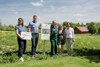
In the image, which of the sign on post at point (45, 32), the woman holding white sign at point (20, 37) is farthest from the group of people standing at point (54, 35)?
the sign on post at point (45, 32)

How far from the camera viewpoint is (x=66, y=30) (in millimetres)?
16781

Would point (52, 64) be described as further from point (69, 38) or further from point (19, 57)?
point (69, 38)

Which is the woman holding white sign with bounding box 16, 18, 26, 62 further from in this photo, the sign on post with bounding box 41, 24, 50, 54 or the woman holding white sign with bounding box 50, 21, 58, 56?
the woman holding white sign with bounding box 50, 21, 58, 56

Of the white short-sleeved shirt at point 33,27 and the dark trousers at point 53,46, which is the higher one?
the white short-sleeved shirt at point 33,27

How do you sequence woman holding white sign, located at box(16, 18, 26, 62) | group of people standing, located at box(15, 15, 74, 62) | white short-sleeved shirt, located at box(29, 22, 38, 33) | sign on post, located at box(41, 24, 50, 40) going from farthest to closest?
sign on post, located at box(41, 24, 50, 40) → white short-sleeved shirt, located at box(29, 22, 38, 33) → group of people standing, located at box(15, 15, 74, 62) → woman holding white sign, located at box(16, 18, 26, 62)

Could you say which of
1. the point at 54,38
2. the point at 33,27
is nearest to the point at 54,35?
the point at 54,38

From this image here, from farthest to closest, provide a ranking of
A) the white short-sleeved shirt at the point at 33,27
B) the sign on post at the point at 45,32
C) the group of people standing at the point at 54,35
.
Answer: the sign on post at the point at 45,32 → the white short-sleeved shirt at the point at 33,27 → the group of people standing at the point at 54,35

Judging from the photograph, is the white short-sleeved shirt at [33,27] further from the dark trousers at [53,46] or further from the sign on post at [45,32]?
the dark trousers at [53,46]

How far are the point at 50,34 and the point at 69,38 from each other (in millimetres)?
1164

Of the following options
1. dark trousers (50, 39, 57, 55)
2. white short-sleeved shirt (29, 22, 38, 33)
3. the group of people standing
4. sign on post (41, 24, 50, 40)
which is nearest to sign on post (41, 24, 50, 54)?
sign on post (41, 24, 50, 40)

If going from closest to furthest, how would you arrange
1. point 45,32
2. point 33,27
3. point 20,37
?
1. point 20,37
2. point 33,27
3. point 45,32

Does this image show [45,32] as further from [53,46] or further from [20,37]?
[20,37]

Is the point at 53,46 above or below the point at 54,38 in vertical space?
below

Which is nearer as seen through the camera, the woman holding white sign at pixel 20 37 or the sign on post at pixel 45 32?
the woman holding white sign at pixel 20 37
